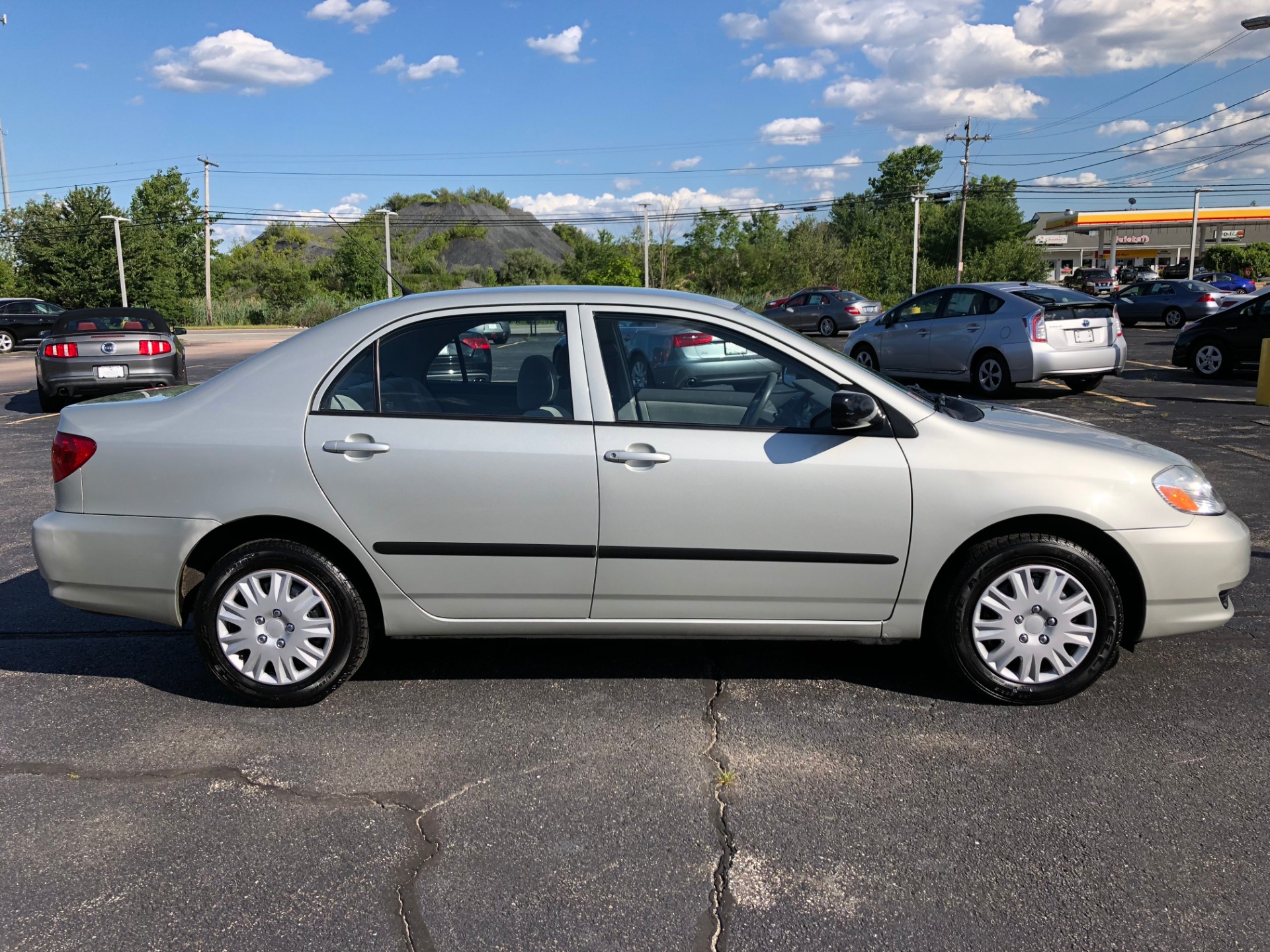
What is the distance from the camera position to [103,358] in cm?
1430

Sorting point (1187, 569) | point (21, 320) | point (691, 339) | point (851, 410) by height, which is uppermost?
point (21, 320)

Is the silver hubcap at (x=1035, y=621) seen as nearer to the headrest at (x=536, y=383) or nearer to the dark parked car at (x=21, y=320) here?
the headrest at (x=536, y=383)

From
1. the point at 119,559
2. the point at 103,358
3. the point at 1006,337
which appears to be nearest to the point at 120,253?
the point at 103,358

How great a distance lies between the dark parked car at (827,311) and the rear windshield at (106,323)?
66.2ft

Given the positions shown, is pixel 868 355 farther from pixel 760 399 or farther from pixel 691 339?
pixel 760 399

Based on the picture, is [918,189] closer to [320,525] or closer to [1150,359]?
[1150,359]

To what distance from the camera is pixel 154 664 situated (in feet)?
15.0

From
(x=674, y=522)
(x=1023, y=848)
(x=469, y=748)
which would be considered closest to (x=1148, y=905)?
(x=1023, y=848)

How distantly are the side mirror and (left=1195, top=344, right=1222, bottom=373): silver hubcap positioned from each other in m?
15.3

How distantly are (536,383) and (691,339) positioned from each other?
2.22 ft

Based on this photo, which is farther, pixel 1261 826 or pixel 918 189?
pixel 918 189

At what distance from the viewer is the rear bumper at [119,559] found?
394 cm

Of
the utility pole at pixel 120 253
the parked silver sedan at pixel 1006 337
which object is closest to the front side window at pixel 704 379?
the parked silver sedan at pixel 1006 337

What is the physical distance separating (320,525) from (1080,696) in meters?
3.05
